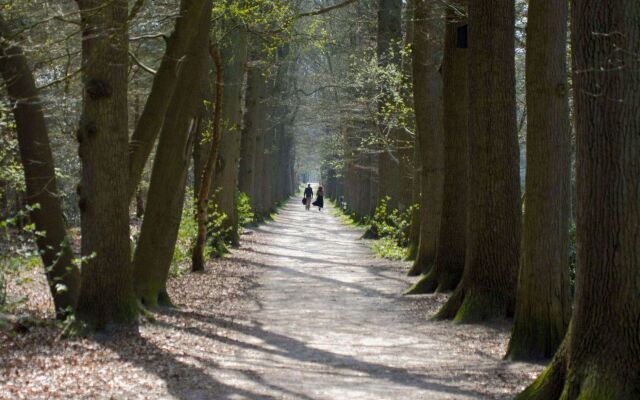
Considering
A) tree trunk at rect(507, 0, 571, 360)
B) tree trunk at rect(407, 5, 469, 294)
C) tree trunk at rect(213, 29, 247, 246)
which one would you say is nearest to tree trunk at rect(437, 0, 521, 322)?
tree trunk at rect(507, 0, 571, 360)

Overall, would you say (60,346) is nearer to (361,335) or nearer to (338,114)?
(361,335)

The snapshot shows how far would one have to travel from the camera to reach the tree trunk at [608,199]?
6.10m

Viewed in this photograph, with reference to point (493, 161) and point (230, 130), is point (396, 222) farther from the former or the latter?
point (493, 161)

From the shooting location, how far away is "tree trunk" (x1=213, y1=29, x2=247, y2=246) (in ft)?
75.8

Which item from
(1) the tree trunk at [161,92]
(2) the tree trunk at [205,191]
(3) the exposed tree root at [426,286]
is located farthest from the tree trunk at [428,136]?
(1) the tree trunk at [161,92]

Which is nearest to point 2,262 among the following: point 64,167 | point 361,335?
point 361,335

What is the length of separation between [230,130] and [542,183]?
1384 centimetres

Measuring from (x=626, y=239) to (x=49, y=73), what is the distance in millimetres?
16005

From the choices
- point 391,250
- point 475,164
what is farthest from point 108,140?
point 391,250

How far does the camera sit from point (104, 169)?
10.4 metres

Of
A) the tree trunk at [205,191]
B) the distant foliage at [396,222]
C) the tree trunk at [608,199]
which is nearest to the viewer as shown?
the tree trunk at [608,199]

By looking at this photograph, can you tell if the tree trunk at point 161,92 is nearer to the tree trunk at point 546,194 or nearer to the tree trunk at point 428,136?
the tree trunk at point 546,194

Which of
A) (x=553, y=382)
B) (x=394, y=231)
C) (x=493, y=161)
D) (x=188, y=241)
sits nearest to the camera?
(x=553, y=382)

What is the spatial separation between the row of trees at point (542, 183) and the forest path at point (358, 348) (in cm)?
69
